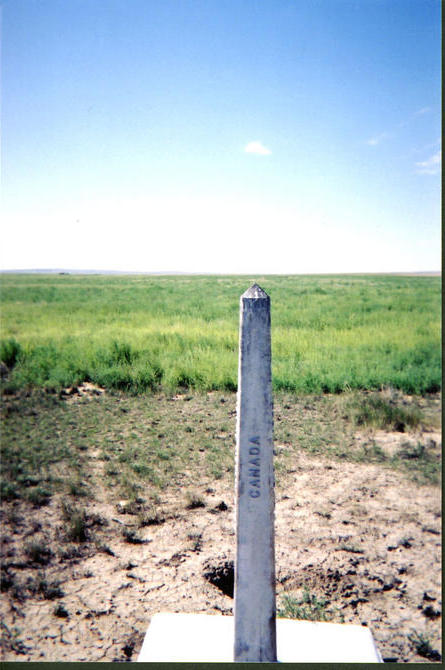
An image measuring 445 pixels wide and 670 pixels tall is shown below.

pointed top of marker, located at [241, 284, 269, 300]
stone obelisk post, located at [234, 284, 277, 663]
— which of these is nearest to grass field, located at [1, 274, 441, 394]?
stone obelisk post, located at [234, 284, 277, 663]

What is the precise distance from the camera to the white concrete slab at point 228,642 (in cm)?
252

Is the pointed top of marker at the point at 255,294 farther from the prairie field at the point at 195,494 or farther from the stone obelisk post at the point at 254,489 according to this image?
the prairie field at the point at 195,494

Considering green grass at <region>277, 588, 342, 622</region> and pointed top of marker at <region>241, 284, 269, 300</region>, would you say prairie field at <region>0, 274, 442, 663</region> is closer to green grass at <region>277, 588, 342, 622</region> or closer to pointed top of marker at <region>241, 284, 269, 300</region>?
green grass at <region>277, 588, 342, 622</region>

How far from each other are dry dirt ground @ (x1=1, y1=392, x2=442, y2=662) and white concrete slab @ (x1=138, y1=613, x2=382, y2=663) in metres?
0.36

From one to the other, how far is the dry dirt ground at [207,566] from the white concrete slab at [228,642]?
0.36 meters

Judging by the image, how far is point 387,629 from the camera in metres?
3.05

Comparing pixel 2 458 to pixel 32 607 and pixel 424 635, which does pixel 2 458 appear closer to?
pixel 32 607

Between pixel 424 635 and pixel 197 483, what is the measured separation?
270 cm

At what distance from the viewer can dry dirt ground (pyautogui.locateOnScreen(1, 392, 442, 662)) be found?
117 inches

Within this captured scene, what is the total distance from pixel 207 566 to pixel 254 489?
72.1 inches

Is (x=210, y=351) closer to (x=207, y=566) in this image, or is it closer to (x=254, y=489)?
(x=207, y=566)

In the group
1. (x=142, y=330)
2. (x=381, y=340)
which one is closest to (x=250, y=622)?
(x=381, y=340)

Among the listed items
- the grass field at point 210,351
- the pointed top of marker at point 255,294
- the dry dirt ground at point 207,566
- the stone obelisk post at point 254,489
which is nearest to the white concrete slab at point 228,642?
the stone obelisk post at point 254,489

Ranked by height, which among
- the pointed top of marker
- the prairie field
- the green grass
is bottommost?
the green grass
